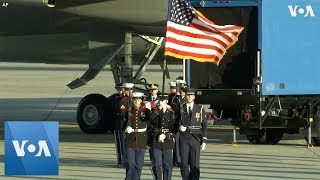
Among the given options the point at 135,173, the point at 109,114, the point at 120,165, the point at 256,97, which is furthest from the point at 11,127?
the point at 109,114

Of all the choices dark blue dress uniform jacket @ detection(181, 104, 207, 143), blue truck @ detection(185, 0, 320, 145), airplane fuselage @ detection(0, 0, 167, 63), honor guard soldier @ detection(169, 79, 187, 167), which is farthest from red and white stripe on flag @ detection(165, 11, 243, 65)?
airplane fuselage @ detection(0, 0, 167, 63)

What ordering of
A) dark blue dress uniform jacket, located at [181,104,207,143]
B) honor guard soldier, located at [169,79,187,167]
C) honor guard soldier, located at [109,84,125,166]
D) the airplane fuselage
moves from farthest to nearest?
the airplane fuselage → honor guard soldier, located at [109,84,125,166] → honor guard soldier, located at [169,79,187,167] → dark blue dress uniform jacket, located at [181,104,207,143]

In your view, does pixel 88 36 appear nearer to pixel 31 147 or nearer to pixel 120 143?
pixel 120 143

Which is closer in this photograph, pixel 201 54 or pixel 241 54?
pixel 201 54

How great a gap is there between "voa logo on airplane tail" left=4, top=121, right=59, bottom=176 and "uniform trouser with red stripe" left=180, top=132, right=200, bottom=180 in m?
2.20

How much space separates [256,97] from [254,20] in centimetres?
180

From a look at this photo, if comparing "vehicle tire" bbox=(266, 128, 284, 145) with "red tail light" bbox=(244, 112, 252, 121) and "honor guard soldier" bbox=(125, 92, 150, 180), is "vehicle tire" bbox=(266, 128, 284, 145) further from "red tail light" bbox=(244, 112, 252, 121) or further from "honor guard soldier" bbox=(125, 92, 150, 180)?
"honor guard soldier" bbox=(125, 92, 150, 180)

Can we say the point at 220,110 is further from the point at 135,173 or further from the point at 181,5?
the point at 135,173

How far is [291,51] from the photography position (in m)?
21.7

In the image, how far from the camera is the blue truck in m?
21.6

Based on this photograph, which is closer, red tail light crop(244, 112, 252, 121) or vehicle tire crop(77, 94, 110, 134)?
red tail light crop(244, 112, 252, 121)

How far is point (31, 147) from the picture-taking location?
16219 millimetres

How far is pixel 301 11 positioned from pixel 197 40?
397 cm

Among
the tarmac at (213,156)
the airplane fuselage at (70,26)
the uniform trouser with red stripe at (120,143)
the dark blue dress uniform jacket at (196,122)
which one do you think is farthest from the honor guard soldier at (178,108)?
the airplane fuselage at (70,26)
